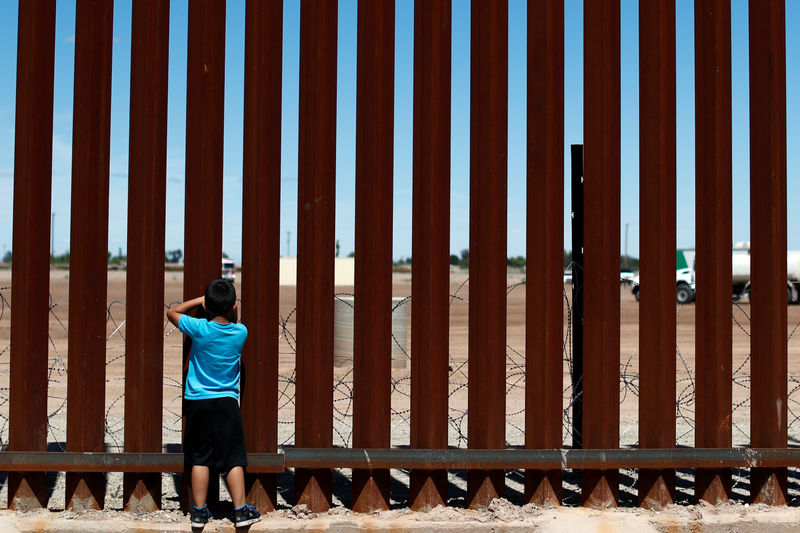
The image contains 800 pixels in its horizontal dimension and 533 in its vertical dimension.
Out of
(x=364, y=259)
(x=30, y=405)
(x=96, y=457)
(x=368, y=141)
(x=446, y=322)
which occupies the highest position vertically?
(x=368, y=141)

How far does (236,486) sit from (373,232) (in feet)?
4.87

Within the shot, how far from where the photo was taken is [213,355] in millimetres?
3947

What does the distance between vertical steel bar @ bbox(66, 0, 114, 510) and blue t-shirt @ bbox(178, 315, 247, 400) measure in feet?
1.74

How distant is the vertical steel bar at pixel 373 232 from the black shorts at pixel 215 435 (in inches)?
24.8

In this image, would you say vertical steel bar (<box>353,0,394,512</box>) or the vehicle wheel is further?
the vehicle wheel

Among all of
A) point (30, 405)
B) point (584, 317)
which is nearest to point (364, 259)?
point (584, 317)

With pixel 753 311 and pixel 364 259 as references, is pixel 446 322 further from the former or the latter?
pixel 753 311

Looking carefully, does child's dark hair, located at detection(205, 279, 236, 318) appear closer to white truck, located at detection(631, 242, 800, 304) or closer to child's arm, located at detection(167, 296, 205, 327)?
child's arm, located at detection(167, 296, 205, 327)

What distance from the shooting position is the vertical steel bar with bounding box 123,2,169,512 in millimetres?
4098

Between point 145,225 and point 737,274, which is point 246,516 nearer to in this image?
point 145,225

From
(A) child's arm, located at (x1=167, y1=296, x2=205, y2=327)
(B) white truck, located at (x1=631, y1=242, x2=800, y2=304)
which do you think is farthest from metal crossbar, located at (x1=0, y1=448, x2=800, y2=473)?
(B) white truck, located at (x1=631, y1=242, x2=800, y2=304)

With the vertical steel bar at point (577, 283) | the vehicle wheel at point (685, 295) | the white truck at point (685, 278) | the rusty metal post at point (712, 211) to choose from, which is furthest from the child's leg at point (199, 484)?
the vehicle wheel at point (685, 295)

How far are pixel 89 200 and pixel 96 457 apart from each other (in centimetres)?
135

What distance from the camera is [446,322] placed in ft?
13.6
